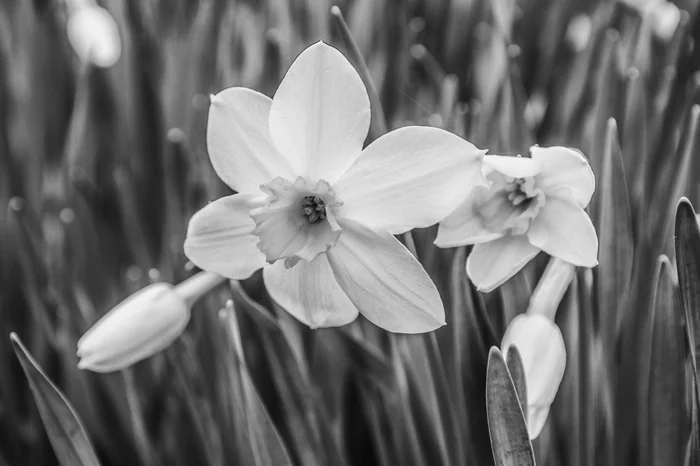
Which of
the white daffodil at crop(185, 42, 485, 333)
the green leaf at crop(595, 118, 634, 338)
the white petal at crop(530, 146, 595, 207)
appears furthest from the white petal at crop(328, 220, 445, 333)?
the green leaf at crop(595, 118, 634, 338)

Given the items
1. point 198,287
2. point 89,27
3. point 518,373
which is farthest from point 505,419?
point 89,27

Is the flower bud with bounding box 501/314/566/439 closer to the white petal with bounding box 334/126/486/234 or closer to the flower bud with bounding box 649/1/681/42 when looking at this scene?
the white petal with bounding box 334/126/486/234

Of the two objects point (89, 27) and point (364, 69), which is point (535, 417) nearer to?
point (364, 69)

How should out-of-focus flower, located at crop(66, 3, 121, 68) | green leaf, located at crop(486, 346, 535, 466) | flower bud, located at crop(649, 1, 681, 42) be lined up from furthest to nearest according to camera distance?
out-of-focus flower, located at crop(66, 3, 121, 68), flower bud, located at crop(649, 1, 681, 42), green leaf, located at crop(486, 346, 535, 466)

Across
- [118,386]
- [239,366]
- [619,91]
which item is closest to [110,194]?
[118,386]

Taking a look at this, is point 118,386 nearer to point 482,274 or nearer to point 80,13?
point 482,274
